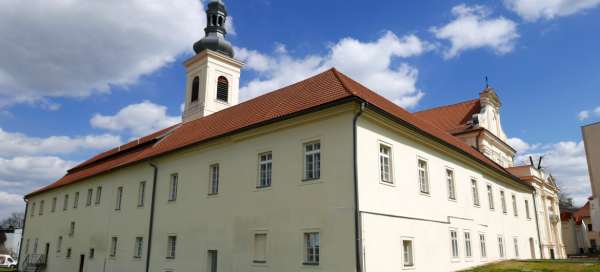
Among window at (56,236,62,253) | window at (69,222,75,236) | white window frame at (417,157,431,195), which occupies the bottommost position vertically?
window at (56,236,62,253)

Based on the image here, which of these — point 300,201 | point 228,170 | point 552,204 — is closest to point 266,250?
point 300,201

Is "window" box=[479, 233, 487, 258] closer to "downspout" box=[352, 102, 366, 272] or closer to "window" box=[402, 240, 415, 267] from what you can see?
"window" box=[402, 240, 415, 267]

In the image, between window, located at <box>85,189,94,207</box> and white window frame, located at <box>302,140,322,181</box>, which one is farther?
window, located at <box>85,189,94,207</box>

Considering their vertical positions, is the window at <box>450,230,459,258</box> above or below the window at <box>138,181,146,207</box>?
below

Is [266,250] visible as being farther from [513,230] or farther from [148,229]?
[513,230]

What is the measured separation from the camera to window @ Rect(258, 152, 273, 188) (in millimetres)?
16531

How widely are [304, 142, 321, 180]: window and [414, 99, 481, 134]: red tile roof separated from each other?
21.8 meters

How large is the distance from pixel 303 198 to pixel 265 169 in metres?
2.42

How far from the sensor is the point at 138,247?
22.6m

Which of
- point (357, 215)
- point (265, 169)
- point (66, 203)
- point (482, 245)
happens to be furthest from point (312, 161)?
point (66, 203)

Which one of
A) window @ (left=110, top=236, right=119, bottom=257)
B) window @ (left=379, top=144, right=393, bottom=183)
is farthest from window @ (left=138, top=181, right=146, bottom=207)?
window @ (left=379, top=144, right=393, bottom=183)

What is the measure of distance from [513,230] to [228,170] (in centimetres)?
1757

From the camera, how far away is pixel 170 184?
848 inches

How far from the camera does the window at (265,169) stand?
16531 millimetres
